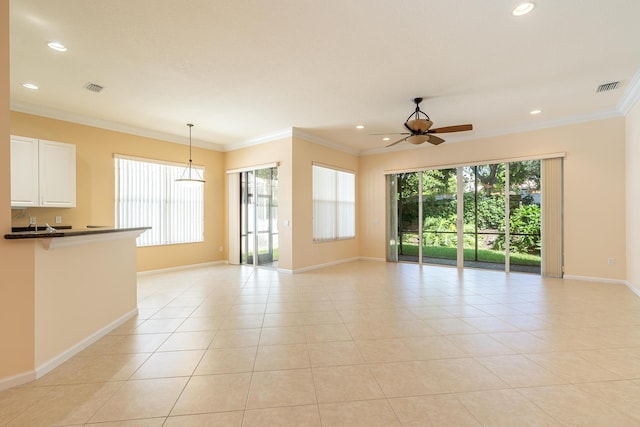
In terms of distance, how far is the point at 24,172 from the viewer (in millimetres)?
4305

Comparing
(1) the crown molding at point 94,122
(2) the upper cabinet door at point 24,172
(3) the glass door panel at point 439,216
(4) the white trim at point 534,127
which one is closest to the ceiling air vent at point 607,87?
(4) the white trim at point 534,127

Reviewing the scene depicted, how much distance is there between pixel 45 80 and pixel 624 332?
752 cm

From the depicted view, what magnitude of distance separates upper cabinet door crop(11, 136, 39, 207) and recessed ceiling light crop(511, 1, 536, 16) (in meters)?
6.47

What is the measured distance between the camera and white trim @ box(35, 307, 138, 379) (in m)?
2.22

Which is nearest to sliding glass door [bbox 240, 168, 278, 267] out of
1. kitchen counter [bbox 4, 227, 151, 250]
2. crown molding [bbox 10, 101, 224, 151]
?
crown molding [bbox 10, 101, 224, 151]

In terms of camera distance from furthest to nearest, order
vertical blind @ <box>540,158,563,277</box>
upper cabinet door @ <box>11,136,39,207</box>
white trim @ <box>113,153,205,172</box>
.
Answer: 1. white trim @ <box>113,153,205,172</box>
2. vertical blind @ <box>540,158,563,277</box>
3. upper cabinet door @ <box>11,136,39,207</box>

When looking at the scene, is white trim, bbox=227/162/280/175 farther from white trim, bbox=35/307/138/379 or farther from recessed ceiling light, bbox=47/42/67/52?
white trim, bbox=35/307/138/379

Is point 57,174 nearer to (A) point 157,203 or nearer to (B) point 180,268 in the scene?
(A) point 157,203

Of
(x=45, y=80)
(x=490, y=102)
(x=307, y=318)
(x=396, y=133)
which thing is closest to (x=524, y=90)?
(x=490, y=102)

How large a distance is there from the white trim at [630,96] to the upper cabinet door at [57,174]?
27.8 ft

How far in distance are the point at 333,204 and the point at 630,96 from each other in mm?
5488

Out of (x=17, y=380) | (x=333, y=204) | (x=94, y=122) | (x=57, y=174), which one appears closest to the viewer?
(x=17, y=380)

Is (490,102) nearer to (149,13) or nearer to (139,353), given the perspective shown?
(149,13)

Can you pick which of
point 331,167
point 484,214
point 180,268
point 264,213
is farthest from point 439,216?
point 180,268
